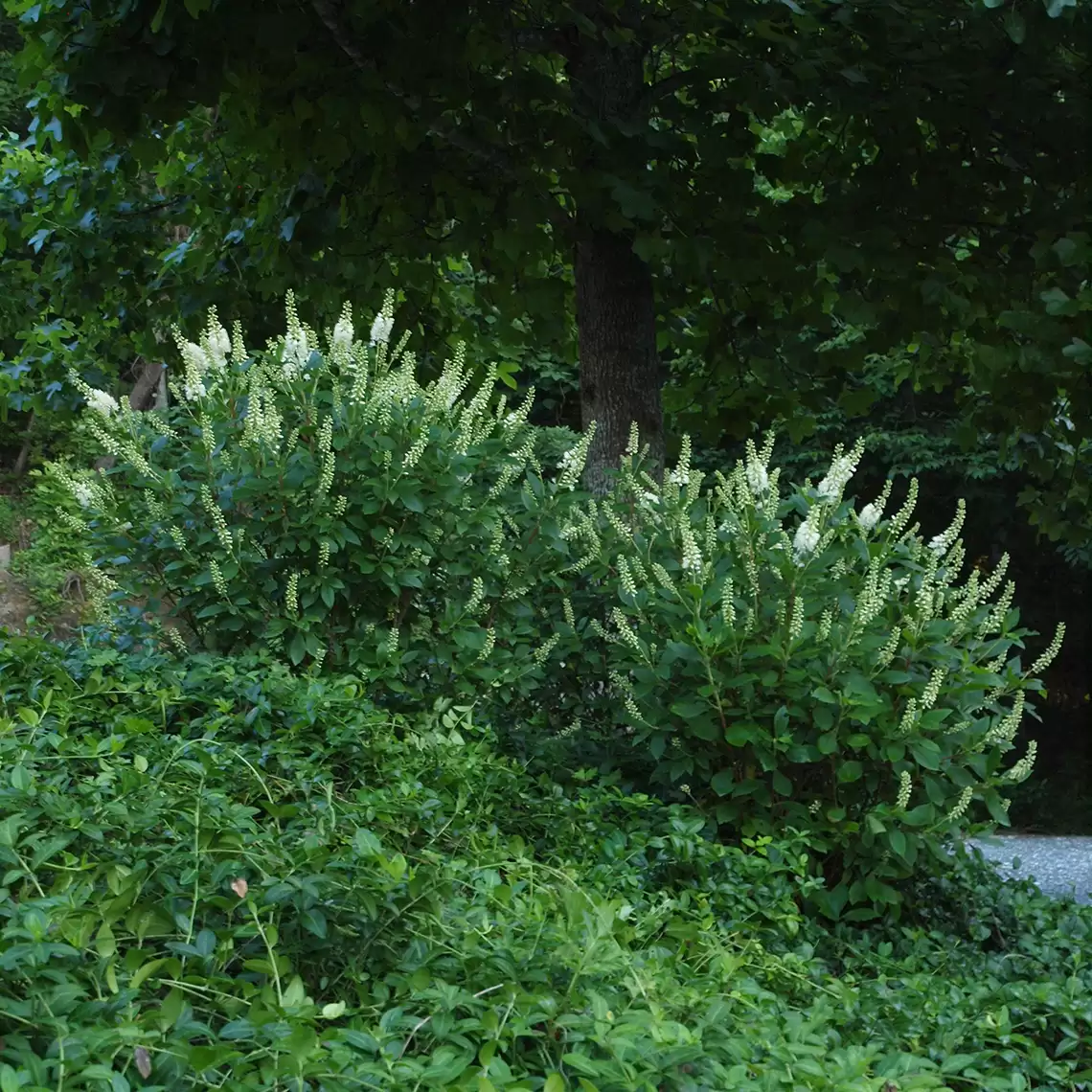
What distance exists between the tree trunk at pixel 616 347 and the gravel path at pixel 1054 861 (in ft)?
10.5

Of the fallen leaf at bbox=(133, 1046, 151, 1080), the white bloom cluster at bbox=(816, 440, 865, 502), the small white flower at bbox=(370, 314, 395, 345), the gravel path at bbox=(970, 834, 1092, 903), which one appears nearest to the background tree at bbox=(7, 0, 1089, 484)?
the small white flower at bbox=(370, 314, 395, 345)

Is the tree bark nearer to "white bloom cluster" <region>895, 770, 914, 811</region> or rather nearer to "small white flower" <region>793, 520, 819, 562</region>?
"small white flower" <region>793, 520, 819, 562</region>

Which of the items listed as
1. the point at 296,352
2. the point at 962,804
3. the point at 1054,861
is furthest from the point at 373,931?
the point at 1054,861

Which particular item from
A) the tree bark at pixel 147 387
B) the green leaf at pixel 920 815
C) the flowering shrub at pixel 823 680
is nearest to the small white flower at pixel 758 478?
the flowering shrub at pixel 823 680

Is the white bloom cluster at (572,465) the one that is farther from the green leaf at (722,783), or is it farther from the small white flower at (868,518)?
the green leaf at (722,783)

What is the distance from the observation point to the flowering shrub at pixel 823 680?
4.18m

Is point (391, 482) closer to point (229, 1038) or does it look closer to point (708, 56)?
point (229, 1038)

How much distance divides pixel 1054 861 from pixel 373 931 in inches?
330

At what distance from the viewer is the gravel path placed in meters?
8.38

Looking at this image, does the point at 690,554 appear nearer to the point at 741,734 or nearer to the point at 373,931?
the point at 741,734

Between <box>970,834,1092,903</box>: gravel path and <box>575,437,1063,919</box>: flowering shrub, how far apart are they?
365 cm

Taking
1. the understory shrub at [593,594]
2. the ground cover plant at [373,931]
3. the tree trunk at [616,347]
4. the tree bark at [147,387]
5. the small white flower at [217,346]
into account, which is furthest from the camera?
the tree bark at [147,387]

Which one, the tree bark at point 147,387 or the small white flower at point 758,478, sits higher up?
the tree bark at point 147,387

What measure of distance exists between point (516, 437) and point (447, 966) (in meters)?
3.04
